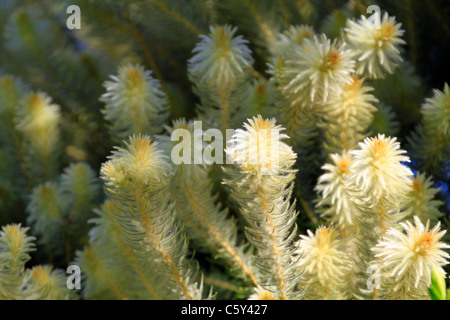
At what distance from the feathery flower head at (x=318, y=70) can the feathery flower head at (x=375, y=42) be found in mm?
27

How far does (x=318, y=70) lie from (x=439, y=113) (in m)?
0.14

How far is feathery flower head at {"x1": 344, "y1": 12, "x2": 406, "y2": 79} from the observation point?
43cm

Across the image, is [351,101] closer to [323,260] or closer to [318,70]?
[318,70]

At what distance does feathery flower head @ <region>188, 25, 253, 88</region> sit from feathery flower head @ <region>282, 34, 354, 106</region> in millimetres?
65

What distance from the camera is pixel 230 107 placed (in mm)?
507

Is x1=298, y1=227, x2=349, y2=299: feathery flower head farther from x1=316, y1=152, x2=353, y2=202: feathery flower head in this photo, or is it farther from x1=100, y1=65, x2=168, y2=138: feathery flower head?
x1=100, y1=65, x2=168, y2=138: feathery flower head

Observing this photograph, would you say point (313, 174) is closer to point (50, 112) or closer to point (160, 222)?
point (160, 222)

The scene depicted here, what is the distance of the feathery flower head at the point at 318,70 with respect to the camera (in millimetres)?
413

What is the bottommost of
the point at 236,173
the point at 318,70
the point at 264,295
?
the point at 264,295

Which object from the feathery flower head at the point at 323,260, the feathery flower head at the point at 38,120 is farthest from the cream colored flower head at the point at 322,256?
the feathery flower head at the point at 38,120

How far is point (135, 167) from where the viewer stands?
0.37 metres

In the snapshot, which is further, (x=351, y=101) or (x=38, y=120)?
(x=38, y=120)

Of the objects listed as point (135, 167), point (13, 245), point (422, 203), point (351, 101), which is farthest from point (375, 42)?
point (13, 245)
